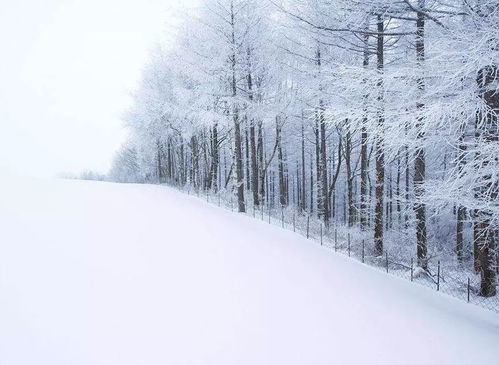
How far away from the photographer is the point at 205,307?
561cm

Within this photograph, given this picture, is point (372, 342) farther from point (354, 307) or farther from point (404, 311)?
point (404, 311)

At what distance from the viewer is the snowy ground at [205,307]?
4551 mm

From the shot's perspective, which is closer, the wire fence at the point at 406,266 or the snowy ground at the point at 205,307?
the snowy ground at the point at 205,307

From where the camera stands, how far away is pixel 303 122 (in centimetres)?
2184

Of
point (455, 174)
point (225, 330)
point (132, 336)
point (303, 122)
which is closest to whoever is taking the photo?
point (132, 336)

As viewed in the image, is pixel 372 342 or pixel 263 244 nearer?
pixel 372 342

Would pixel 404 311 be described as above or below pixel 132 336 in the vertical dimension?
below

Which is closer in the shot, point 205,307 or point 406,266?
point 205,307

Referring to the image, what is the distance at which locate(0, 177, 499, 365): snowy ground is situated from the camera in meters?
4.55

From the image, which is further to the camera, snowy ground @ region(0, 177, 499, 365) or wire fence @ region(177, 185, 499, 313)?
wire fence @ region(177, 185, 499, 313)

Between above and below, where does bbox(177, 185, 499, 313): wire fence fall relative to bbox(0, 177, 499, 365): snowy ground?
below

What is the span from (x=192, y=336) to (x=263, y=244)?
4860mm

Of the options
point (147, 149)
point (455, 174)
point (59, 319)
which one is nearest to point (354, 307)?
point (455, 174)

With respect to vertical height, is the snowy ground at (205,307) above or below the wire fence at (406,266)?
above
